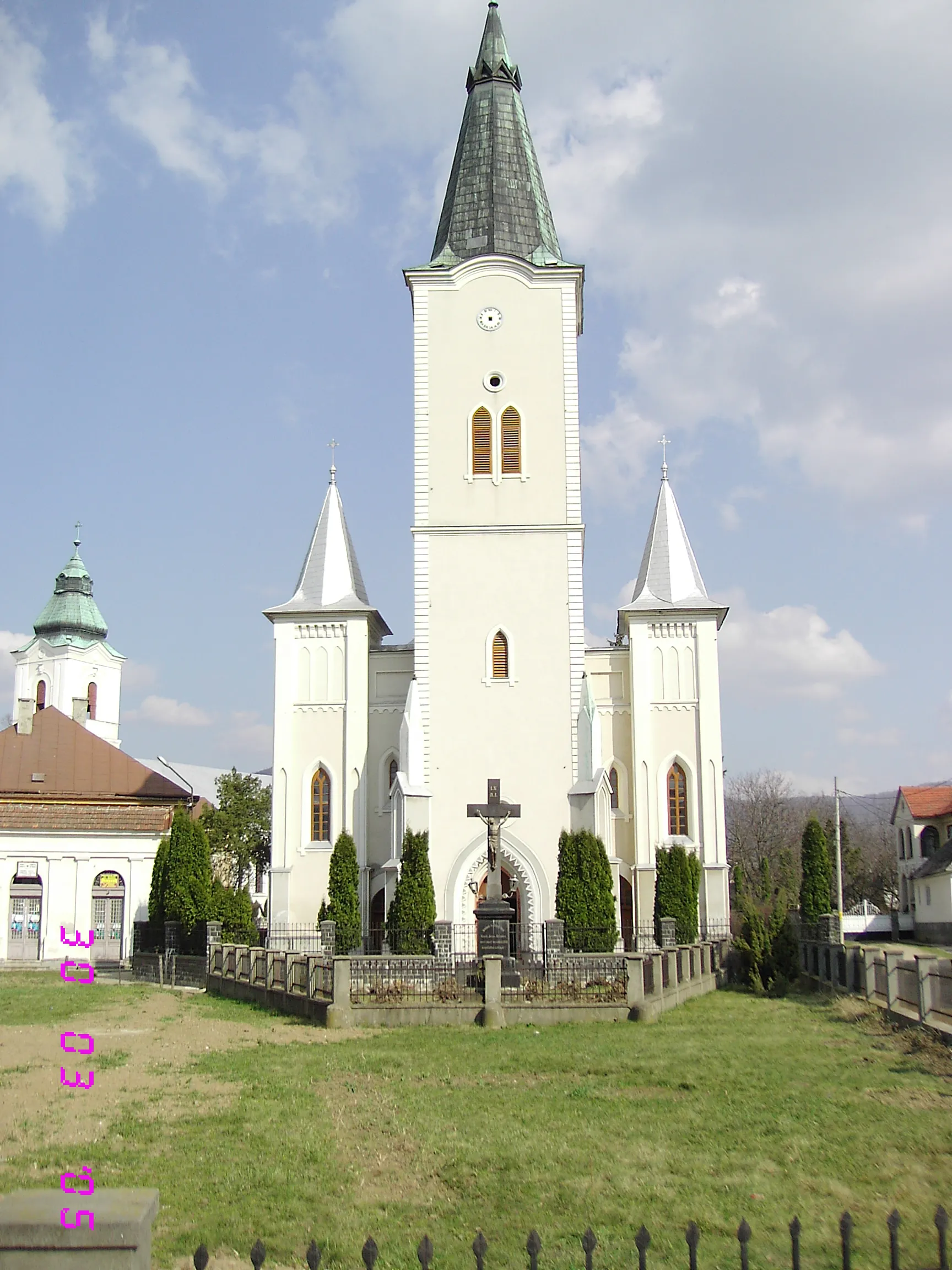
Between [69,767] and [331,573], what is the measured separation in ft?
37.9

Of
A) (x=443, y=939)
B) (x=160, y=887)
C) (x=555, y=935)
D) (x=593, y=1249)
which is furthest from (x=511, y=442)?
(x=593, y=1249)

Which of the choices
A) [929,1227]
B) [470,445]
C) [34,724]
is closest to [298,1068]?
[929,1227]

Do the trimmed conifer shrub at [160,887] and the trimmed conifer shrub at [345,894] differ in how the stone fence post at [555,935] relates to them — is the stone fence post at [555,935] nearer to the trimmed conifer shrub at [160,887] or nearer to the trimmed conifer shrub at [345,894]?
the trimmed conifer shrub at [345,894]

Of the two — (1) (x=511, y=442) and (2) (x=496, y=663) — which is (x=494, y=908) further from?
(1) (x=511, y=442)

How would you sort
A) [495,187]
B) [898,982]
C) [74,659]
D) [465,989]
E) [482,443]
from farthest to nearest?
1. [74,659]
2. [495,187]
3. [482,443]
4. [465,989]
5. [898,982]

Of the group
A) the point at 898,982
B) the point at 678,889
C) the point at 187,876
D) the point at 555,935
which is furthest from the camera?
the point at 187,876

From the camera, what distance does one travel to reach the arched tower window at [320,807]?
31.7 metres

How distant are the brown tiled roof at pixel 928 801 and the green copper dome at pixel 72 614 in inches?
2069

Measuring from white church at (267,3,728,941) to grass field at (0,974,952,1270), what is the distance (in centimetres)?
1462

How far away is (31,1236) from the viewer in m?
3.92

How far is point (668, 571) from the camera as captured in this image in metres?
33.5

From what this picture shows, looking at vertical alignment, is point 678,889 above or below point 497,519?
below

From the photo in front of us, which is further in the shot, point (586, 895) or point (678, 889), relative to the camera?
point (678, 889)

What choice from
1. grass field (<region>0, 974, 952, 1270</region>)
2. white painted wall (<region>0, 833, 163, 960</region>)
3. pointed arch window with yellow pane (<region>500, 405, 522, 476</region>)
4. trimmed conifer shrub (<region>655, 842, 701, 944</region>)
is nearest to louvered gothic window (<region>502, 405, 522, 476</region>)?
pointed arch window with yellow pane (<region>500, 405, 522, 476</region>)
